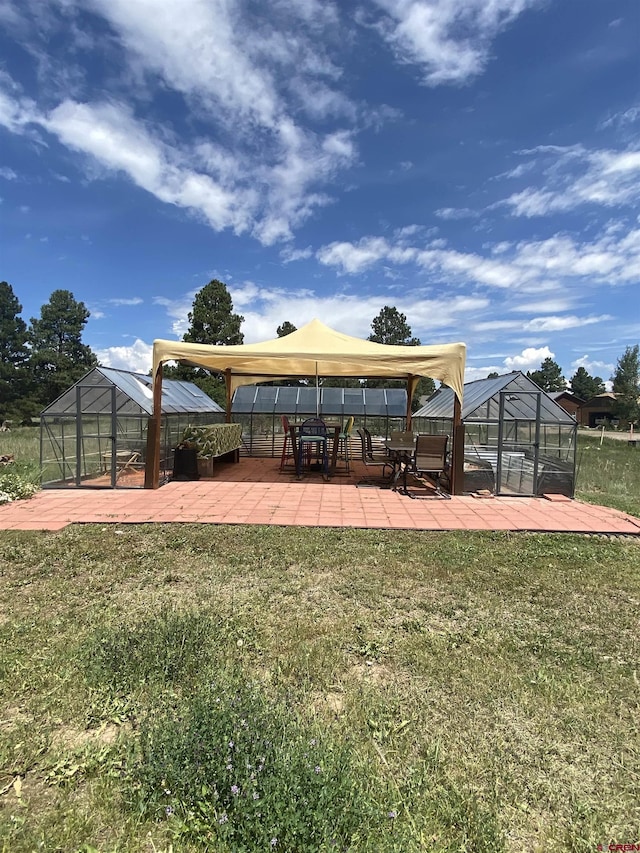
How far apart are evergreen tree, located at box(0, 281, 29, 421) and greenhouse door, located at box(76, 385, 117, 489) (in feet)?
90.9

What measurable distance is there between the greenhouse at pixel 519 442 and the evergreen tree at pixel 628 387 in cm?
4564

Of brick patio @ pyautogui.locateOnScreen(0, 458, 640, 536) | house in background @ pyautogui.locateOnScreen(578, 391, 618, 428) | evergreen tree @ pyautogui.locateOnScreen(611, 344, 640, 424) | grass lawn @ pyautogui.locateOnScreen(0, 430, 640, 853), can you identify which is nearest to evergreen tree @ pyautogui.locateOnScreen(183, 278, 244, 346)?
brick patio @ pyautogui.locateOnScreen(0, 458, 640, 536)

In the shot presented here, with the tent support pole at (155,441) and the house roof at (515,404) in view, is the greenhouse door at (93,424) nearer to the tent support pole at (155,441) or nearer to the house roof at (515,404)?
the tent support pole at (155,441)

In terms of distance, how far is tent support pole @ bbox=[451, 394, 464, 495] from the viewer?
302 inches

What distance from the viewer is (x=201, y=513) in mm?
6121

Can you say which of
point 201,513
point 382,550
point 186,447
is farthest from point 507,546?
point 186,447

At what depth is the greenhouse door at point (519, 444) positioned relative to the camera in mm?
7711

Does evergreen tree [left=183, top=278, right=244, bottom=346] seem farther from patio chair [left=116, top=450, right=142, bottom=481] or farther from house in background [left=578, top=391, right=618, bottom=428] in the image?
house in background [left=578, top=391, right=618, bottom=428]

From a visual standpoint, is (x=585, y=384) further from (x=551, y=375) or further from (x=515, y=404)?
(x=515, y=404)

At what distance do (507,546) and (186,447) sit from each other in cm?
635

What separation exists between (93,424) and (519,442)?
796 centimetres

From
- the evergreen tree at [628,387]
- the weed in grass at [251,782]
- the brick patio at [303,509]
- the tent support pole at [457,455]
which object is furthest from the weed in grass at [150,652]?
the evergreen tree at [628,387]

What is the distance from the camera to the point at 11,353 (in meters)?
33.2

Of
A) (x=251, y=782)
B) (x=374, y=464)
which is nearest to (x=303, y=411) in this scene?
(x=374, y=464)
